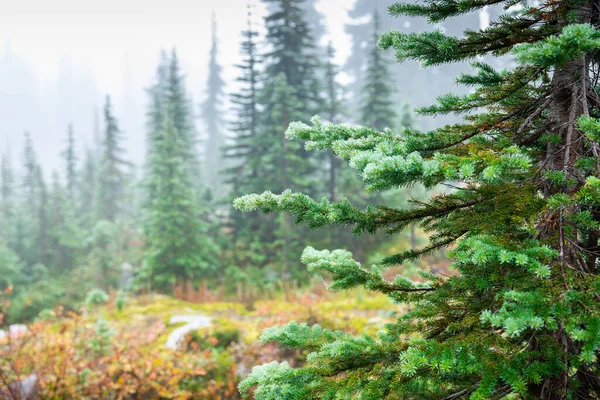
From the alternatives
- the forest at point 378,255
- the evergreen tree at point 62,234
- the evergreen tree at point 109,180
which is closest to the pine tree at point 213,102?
the evergreen tree at point 109,180

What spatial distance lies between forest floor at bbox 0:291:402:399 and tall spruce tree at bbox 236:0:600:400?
4831 millimetres

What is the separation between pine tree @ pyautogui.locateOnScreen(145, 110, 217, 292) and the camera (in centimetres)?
1377

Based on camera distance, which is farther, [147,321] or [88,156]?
[88,156]

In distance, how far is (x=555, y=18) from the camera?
7.22 feet

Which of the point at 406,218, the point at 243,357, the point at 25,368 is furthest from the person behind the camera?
the point at 243,357

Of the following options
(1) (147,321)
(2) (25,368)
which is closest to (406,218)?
(2) (25,368)

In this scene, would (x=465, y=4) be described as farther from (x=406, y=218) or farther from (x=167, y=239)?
(x=167, y=239)

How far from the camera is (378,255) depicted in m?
14.9

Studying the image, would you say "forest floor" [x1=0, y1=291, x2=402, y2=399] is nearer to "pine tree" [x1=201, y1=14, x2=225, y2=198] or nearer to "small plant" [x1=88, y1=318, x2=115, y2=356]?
"small plant" [x1=88, y1=318, x2=115, y2=356]

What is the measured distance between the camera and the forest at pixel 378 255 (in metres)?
1.80

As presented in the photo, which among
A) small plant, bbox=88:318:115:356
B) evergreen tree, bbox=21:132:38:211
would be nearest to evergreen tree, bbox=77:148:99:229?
evergreen tree, bbox=21:132:38:211

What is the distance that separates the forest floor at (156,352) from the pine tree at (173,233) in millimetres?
3066

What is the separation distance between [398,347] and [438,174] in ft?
3.61

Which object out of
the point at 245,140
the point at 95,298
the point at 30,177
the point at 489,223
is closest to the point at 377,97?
the point at 245,140
